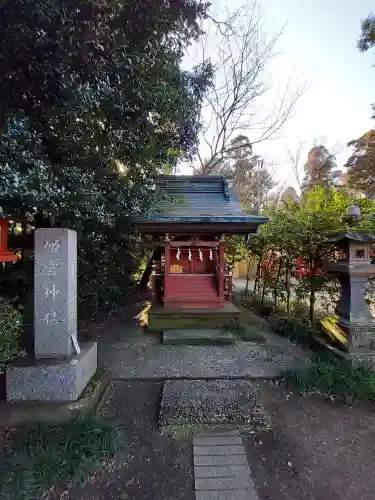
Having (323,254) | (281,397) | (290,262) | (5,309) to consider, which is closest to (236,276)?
(290,262)

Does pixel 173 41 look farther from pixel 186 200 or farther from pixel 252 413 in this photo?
pixel 252 413

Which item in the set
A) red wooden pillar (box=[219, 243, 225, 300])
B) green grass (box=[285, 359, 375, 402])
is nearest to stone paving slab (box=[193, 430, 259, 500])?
green grass (box=[285, 359, 375, 402])

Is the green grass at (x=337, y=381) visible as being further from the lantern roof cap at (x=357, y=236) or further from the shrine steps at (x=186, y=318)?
the shrine steps at (x=186, y=318)

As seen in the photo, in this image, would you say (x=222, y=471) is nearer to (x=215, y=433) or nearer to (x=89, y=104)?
(x=215, y=433)

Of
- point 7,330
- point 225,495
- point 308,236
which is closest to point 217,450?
point 225,495

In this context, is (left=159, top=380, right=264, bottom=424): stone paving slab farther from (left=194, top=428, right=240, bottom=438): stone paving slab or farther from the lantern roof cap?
the lantern roof cap

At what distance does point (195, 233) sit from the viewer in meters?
6.36

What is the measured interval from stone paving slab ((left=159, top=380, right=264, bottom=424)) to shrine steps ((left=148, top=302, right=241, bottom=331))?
2154 mm

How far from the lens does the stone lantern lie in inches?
162

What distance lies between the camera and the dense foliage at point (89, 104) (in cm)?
247

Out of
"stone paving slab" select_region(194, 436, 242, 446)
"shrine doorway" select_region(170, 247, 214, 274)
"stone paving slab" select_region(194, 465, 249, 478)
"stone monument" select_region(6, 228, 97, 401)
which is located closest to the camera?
"stone paving slab" select_region(194, 465, 249, 478)

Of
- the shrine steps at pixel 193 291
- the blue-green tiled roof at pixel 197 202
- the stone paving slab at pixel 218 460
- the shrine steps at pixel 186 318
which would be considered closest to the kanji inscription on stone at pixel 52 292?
the stone paving slab at pixel 218 460

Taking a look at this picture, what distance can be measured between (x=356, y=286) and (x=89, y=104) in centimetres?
460

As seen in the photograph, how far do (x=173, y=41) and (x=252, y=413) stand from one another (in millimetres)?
5170
